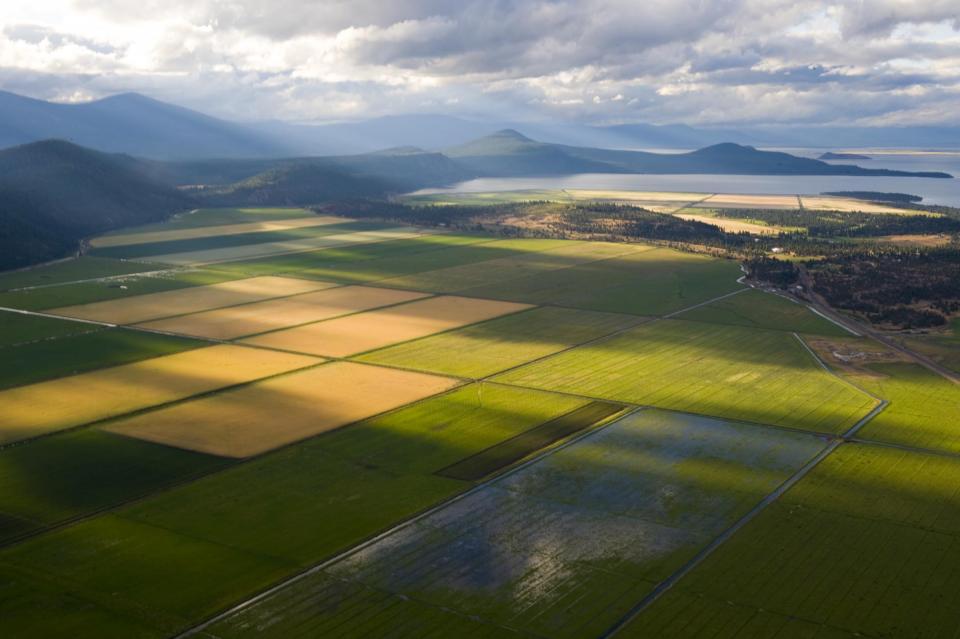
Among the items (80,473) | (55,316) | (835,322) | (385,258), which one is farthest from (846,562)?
(385,258)

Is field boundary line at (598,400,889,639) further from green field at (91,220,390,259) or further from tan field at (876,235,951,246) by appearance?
green field at (91,220,390,259)

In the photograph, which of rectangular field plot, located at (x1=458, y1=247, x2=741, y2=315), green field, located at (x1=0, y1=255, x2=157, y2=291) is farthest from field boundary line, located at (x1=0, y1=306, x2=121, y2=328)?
rectangular field plot, located at (x1=458, y1=247, x2=741, y2=315)

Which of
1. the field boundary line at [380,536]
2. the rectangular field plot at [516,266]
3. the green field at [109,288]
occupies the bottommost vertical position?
the field boundary line at [380,536]

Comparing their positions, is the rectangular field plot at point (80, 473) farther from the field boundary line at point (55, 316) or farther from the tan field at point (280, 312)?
the field boundary line at point (55, 316)

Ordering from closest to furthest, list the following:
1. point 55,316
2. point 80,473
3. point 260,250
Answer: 1. point 80,473
2. point 55,316
3. point 260,250

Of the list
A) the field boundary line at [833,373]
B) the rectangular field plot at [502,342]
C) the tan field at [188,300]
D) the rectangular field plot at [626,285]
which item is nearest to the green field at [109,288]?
the tan field at [188,300]

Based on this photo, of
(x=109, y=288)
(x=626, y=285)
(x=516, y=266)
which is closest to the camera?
(x=109, y=288)

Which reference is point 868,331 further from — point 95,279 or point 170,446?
point 95,279
